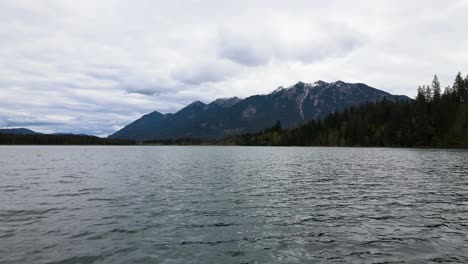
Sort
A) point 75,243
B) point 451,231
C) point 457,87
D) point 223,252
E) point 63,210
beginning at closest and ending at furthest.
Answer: point 223,252
point 75,243
point 451,231
point 63,210
point 457,87

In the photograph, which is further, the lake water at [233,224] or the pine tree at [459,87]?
the pine tree at [459,87]

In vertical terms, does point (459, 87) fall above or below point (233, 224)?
above

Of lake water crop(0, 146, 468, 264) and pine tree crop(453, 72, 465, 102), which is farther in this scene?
pine tree crop(453, 72, 465, 102)

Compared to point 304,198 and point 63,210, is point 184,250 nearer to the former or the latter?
point 63,210

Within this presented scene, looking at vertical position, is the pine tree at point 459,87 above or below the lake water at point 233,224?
above

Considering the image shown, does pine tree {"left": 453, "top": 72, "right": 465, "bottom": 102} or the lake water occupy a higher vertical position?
pine tree {"left": 453, "top": 72, "right": 465, "bottom": 102}

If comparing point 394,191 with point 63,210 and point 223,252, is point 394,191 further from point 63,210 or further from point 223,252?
point 63,210

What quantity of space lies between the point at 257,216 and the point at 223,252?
8.37 metres

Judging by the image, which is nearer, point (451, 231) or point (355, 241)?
point (355, 241)

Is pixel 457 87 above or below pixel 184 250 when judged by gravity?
above

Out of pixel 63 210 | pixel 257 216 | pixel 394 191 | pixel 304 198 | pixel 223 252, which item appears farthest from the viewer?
pixel 394 191

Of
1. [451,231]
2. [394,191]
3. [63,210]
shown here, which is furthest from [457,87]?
[63,210]

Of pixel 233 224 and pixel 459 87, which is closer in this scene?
pixel 233 224

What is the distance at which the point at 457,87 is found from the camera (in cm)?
19462
